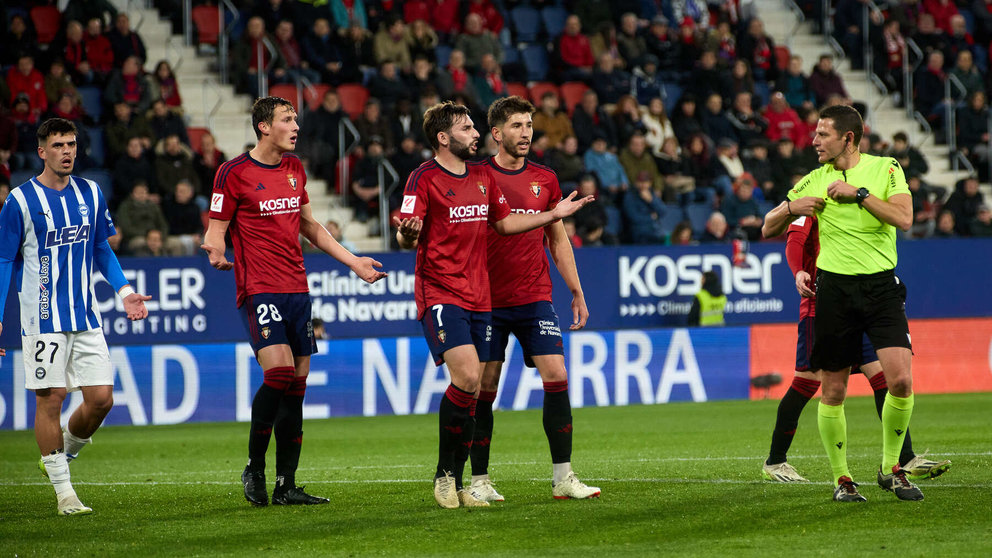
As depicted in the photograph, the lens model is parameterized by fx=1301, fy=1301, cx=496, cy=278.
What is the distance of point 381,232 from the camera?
19.4m

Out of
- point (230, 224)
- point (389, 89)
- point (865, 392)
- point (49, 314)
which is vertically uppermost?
point (389, 89)

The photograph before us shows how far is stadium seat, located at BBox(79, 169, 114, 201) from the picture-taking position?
18000 mm

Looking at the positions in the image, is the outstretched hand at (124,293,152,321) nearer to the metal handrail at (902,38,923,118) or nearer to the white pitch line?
the white pitch line

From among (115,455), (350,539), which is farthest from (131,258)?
(350,539)

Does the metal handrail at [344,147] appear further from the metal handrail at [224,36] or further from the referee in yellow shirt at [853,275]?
the referee in yellow shirt at [853,275]

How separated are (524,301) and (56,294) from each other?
9.56ft

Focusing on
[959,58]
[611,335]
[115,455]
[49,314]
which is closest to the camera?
[49,314]

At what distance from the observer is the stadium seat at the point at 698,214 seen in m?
20.8

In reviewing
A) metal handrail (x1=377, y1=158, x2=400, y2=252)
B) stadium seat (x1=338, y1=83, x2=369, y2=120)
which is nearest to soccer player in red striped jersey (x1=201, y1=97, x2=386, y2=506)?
metal handrail (x1=377, y1=158, x2=400, y2=252)

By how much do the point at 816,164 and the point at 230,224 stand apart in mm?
A: 15222

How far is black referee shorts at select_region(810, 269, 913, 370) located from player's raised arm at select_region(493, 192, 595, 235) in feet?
5.10

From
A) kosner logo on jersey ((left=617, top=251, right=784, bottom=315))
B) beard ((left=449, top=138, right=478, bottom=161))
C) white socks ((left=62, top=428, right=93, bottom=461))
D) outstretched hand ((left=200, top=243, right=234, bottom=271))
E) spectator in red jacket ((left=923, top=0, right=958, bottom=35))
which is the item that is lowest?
white socks ((left=62, top=428, right=93, bottom=461))

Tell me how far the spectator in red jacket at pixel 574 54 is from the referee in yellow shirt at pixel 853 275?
48.5 ft

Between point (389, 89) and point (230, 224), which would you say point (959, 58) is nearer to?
point (389, 89)
